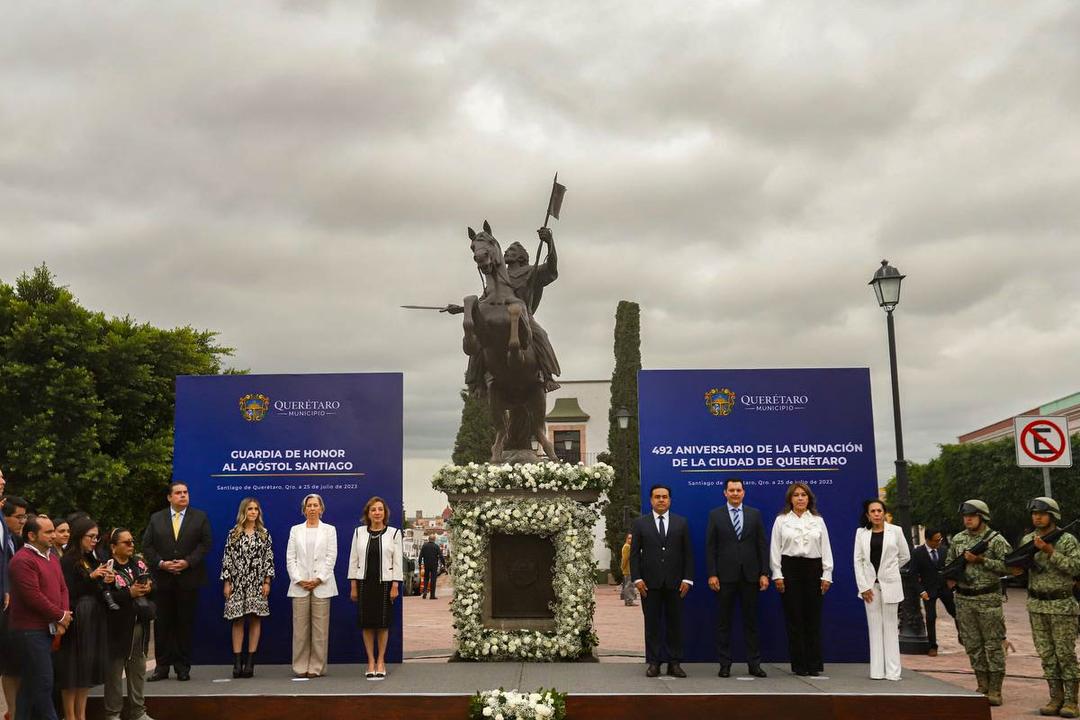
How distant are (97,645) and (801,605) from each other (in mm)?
6335

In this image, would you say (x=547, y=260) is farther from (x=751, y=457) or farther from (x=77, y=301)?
(x=77, y=301)

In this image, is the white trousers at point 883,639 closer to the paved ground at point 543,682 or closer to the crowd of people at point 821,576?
the crowd of people at point 821,576

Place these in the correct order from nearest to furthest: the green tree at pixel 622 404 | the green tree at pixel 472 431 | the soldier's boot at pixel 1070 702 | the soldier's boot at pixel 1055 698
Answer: the soldier's boot at pixel 1070 702 < the soldier's boot at pixel 1055 698 < the green tree at pixel 622 404 < the green tree at pixel 472 431

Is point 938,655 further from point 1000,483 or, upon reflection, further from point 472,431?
point 472,431

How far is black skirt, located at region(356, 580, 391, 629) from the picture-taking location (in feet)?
29.6

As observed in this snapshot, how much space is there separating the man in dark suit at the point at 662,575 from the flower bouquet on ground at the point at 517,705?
1.50m

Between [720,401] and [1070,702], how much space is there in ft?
14.1

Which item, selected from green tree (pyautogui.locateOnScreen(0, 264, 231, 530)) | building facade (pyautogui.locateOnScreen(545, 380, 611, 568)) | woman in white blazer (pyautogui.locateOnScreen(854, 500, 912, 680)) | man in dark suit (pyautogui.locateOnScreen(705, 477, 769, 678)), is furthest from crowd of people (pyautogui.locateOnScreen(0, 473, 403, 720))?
building facade (pyautogui.locateOnScreen(545, 380, 611, 568))

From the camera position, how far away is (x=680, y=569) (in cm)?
898

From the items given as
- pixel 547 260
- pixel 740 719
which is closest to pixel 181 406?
pixel 547 260

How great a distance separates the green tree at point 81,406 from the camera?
63.1ft

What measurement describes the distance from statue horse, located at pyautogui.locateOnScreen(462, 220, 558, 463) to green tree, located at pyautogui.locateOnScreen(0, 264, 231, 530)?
12.3 meters

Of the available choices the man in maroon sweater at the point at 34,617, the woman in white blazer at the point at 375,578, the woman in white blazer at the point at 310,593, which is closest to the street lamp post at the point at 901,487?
the woman in white blazer at the point at 375,578

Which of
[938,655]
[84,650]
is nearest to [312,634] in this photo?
[84,650]
